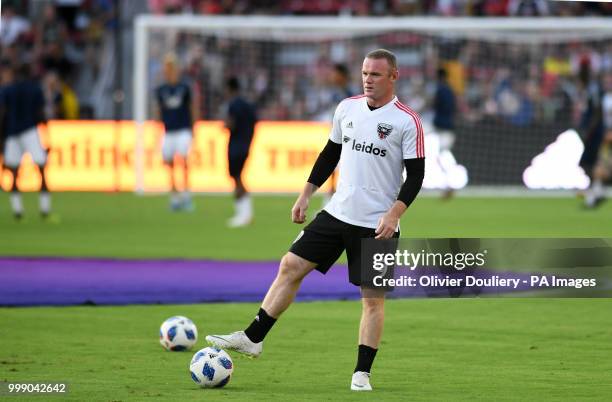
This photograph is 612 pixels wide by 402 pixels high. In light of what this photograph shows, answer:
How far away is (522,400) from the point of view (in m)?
8.59

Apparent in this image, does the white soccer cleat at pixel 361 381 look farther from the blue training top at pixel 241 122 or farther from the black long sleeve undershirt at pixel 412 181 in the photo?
the blue training top at pixel 241 122

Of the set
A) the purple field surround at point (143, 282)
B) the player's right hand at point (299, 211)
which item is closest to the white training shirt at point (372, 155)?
the player's right hand at point (299, 211)

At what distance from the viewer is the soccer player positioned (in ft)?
29.0

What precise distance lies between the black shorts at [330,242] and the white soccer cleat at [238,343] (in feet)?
2.19

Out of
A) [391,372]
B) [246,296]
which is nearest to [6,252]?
[246,296]

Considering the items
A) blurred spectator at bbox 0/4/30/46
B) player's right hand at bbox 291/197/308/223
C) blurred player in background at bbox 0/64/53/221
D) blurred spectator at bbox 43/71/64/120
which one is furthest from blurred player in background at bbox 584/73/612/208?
player's right hand at bbox 291/197/308/223

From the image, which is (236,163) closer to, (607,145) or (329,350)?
(607,145)

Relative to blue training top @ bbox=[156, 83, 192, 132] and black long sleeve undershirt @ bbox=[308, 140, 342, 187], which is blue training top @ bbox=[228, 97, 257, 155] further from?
black long sleeve undershirt @ bbox=[308, 140, 342, 187]

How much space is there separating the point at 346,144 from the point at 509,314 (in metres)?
4.63

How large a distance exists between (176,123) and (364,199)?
56.3 feet

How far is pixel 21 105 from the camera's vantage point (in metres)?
23.3

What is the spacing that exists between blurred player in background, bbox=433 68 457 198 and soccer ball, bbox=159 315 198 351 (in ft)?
60.4

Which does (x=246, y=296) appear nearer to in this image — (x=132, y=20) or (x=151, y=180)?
(x=151, y=180)

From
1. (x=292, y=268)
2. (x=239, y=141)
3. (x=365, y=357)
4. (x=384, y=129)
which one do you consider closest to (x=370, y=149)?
(x=384, y=129)
